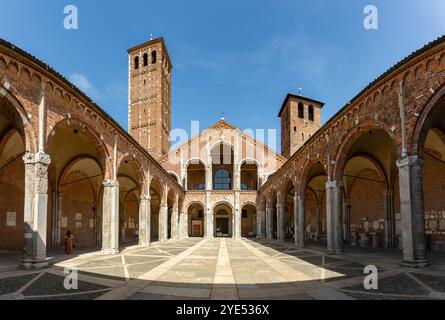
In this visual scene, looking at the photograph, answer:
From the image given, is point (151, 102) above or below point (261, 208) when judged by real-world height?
above

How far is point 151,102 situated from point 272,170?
20408 mm

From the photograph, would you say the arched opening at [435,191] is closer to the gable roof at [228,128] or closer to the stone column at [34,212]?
the stone column at [34,212]

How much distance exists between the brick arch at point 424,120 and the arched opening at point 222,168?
105 ft

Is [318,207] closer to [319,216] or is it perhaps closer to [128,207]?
[319,216]

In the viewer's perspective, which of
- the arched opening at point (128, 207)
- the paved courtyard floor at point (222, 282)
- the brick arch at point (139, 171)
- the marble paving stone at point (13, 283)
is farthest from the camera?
the arched opening at point (128, 207)

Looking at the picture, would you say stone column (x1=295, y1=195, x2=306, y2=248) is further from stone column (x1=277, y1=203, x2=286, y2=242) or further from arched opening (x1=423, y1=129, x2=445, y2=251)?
arched opening (x1=423, y1=129, x2=445, y2=251)

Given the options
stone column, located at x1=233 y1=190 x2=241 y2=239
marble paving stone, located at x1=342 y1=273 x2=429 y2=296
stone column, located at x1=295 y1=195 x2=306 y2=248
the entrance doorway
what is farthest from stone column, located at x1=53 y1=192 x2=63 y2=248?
the entrance doorway

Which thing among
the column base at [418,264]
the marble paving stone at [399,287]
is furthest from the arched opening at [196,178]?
the marble paving stone at [399,287]

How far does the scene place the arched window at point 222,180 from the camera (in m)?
42.6

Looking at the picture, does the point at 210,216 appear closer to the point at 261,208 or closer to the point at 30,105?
the point at 261,208

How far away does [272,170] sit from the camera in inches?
1565

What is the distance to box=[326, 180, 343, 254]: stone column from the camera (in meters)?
15.4
